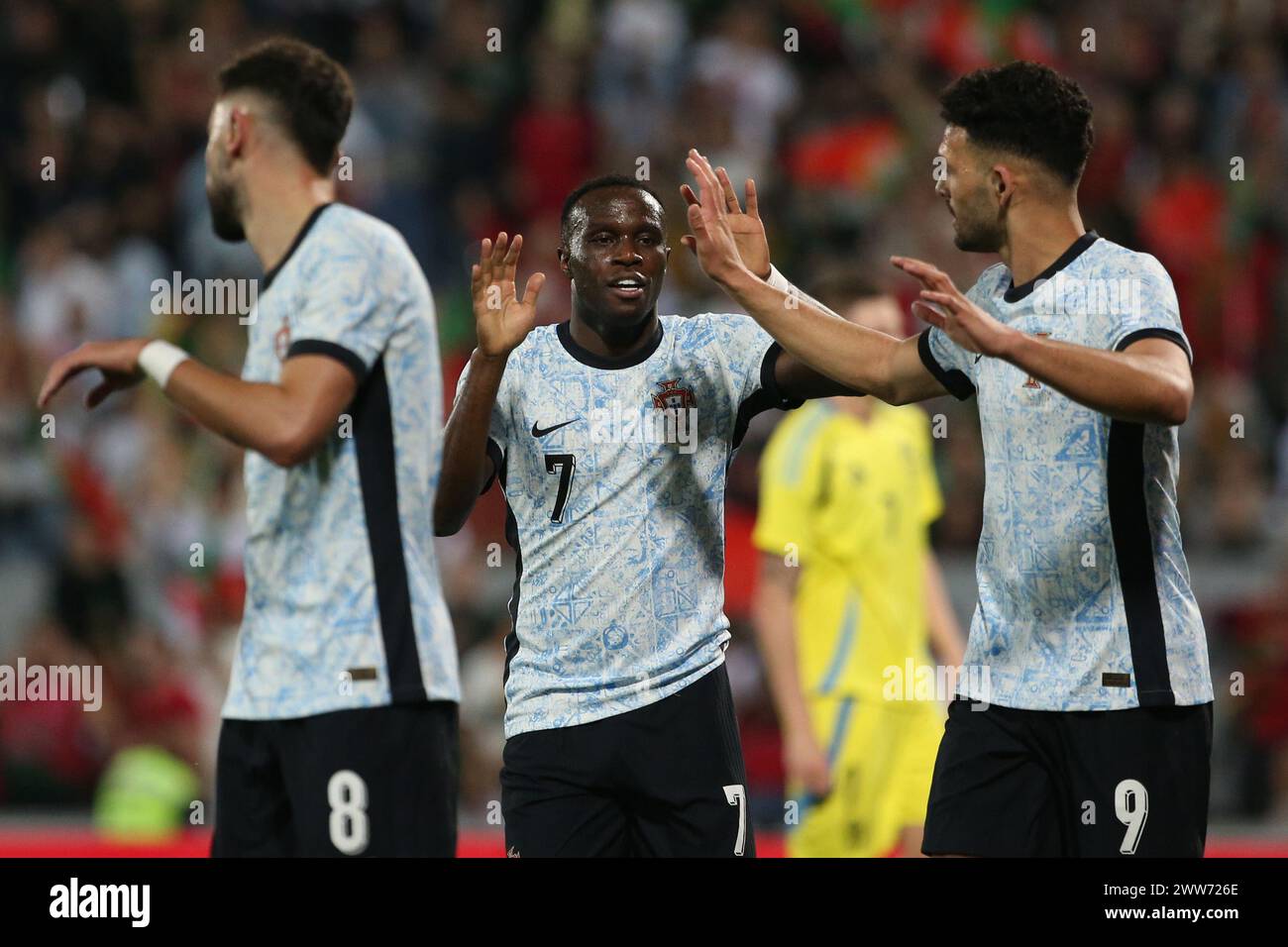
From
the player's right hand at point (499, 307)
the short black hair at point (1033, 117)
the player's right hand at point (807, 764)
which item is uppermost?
the short black hair at point (1033, 117)

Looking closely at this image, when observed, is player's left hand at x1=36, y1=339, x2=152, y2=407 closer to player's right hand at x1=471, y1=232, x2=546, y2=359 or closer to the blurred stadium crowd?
player's right hand at x1=471, y1=232, x2=546, y2=359

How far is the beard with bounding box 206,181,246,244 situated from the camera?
3992mm

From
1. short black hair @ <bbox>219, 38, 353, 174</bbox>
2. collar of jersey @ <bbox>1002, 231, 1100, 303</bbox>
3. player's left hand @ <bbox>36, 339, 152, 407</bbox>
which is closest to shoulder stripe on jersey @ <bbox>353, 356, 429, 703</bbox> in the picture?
player's left hand @ <bbox>36, 339, 152, 407</bbox>

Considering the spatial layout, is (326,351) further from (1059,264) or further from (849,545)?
(849,545)

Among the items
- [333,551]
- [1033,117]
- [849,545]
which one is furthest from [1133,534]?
[849,545]

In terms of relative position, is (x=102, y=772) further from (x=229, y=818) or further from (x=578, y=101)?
(x=229, y=818)

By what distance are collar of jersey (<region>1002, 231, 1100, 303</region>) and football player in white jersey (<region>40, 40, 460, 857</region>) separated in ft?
4.60

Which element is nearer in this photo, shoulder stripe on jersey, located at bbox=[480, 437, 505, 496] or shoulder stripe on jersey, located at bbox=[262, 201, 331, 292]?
shoulder stripe on jersey, located at bbox=[262, 201, 331, 292]

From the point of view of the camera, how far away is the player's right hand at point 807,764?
646 cm

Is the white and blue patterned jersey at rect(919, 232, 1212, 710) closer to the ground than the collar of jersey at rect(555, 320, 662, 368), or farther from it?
closer to the ground

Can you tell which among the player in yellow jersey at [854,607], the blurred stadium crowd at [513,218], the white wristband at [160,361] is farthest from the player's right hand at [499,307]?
the blurred stadium crowd at [513,218]

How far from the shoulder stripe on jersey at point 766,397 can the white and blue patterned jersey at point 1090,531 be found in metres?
0.63

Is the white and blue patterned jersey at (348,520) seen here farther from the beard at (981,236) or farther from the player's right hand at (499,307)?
the beard at (981,236)

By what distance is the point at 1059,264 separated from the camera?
432 centimetres
